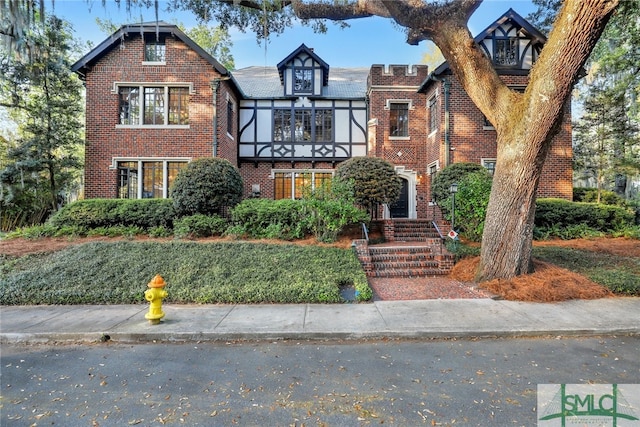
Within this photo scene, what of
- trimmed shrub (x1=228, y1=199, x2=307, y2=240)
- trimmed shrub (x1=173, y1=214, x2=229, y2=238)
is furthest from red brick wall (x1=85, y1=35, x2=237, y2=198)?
trimmed shrub (x1=228, y1=199, x2=307, y2=240)

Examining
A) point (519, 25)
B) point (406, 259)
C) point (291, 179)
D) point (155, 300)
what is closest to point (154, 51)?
point (291, 179)

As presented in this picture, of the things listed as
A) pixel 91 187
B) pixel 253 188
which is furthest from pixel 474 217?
pixel 91 187

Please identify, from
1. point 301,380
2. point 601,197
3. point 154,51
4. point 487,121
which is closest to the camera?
point 301,380

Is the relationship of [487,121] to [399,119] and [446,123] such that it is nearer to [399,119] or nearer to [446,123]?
[446,123]

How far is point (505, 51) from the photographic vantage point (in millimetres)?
12586

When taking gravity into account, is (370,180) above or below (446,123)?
below

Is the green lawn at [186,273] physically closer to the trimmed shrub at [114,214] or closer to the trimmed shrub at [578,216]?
the trimmed shrub at [114,214]

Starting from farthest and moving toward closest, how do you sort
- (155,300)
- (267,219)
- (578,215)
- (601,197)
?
(601,197) < (578,215) < (267,219) < (155,300)

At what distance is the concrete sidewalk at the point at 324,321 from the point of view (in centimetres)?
443

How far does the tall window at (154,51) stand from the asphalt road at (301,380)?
11873 millimetres

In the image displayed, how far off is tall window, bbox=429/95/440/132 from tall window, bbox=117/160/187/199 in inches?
400

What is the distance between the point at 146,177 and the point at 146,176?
41mm

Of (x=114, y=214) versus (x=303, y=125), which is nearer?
(x=114, y=214)

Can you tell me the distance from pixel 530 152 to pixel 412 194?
793cm
